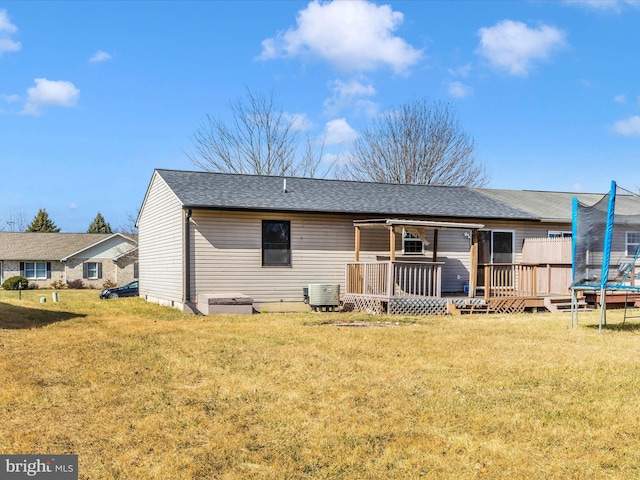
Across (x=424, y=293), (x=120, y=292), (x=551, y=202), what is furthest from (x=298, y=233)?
(x=120, y=292)

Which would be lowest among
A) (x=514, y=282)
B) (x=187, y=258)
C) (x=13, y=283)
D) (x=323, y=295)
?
(x=13, y=283)

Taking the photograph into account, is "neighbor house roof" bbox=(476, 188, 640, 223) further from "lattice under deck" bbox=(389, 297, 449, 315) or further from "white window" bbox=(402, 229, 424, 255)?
"lattice under deck" bbox=(389, 297, 449, 315)

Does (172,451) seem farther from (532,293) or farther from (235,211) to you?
(532,293)

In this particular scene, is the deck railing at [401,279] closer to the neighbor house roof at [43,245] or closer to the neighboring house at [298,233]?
the neighboring house at [298,233]

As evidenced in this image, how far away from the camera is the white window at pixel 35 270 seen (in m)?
39.3

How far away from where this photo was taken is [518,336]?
10.7 metres

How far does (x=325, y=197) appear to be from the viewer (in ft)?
60.0

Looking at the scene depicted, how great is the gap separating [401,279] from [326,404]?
33.9ft

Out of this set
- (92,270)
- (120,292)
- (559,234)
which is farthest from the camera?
(92,270)

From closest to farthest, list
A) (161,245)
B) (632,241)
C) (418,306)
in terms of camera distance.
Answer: (418,306)
(161,245)
(632,241)

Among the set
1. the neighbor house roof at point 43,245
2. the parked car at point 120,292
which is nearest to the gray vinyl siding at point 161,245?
the parked car at point 120,292

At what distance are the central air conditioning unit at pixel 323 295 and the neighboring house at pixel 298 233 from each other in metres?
0.63

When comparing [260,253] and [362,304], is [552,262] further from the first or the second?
[260,253]

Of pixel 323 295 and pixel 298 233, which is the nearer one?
pixel 323 295
